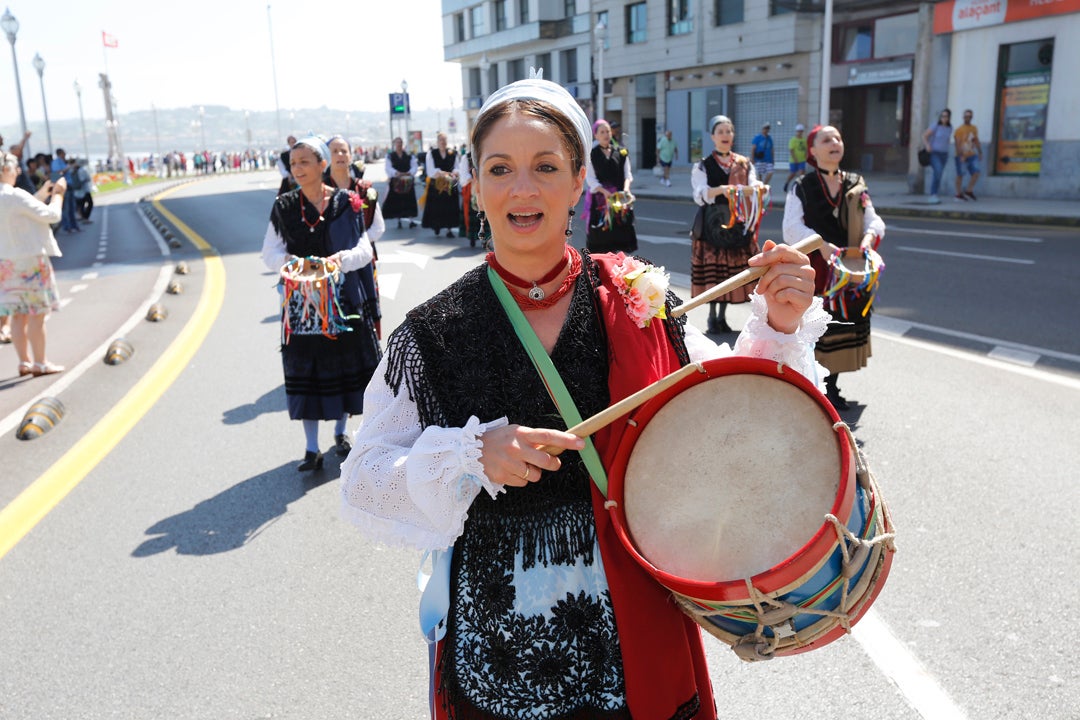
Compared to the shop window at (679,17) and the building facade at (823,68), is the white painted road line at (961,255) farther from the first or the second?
the shop window at (679,17)

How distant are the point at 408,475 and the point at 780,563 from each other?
725mm

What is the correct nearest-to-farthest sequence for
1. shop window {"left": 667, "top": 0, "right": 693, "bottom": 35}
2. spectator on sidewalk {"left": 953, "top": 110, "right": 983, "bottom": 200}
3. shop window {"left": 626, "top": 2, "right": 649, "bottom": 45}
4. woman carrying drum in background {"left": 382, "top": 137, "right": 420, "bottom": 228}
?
woman carrying drum in background {"left": 382, "top": 137, "right": 420, "bottom": 228} < spectator on sidewalk {"left": 953, "top": 110, "right": 983, "bottom": 200} < shop window {"left": 667, "top": 0, "right": 693, "bottom": 35} < shop window {"left": 626, "top": 2, "right": 649, "bottom": 45}

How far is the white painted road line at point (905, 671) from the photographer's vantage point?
3.04 metres

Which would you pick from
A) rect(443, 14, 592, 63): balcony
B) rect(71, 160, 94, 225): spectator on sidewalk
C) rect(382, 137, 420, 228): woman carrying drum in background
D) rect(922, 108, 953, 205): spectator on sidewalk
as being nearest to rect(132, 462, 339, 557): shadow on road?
rect(382, 137, 420, 228): woman carrying drum in background

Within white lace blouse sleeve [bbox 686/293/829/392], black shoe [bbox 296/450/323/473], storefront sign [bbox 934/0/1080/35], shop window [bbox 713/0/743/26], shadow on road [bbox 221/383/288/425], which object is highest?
shop window [bbox 713/0/743/26]

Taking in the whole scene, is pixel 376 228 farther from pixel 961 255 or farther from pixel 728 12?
pixel 728 12

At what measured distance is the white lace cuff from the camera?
200 centimetres

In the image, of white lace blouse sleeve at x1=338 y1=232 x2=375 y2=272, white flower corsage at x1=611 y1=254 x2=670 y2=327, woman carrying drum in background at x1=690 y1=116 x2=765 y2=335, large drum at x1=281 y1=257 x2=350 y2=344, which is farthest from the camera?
woman carrying drum in background at x1=690 y1=116 x2=765 y2=335

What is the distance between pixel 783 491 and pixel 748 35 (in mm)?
33943

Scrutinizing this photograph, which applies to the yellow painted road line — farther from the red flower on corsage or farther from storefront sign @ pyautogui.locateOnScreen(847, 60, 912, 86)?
storefront sign @ pyautogui.locateOnScreen(847, 60, 912, 86)

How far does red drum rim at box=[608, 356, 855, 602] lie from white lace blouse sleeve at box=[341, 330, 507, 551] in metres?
0.25

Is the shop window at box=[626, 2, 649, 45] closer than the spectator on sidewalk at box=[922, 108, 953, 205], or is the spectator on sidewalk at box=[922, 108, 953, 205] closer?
the spectator on sidewalk at box=[922, 108, 953, 205]

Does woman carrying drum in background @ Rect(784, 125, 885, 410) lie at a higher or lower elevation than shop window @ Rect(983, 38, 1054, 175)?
lower

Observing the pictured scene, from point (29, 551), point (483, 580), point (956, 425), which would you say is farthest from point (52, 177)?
point (483, 580)
